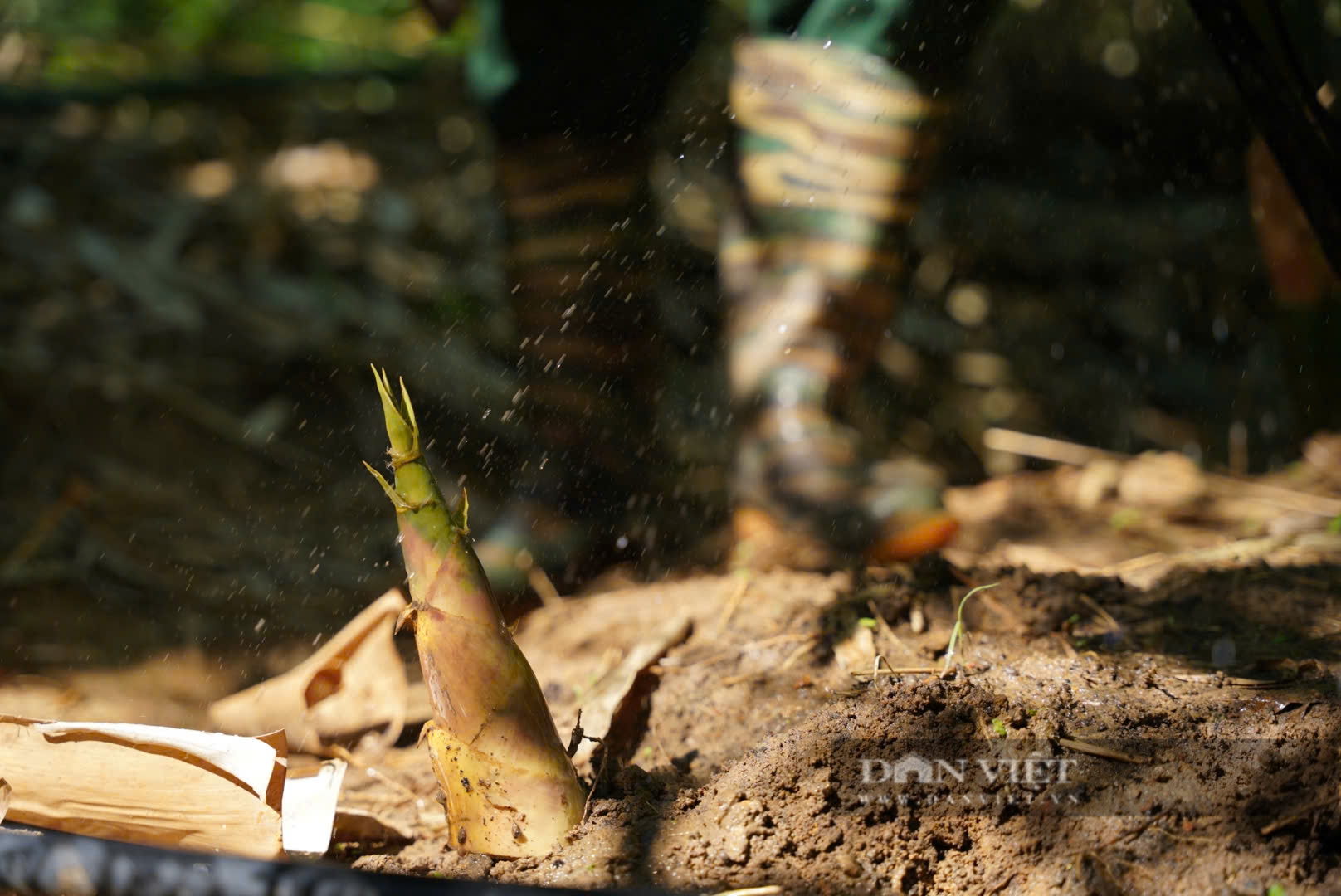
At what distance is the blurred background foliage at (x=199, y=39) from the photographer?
3852mm

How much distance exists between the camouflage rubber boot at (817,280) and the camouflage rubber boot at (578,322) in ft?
0.92

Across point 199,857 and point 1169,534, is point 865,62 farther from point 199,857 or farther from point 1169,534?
point 199,857

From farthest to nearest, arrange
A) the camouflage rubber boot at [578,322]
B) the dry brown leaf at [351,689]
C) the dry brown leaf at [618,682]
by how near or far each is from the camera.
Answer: the camouflage rubber boot at [578,322], the dry brown leaf at [351,689], the dry brown leaf at [618,682]

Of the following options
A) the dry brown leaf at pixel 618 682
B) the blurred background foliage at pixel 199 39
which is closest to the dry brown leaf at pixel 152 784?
the dry brown leaf at pixel 618 682

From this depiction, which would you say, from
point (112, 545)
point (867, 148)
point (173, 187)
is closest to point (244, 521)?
point (112, 545)

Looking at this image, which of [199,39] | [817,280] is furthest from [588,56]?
[199,39]

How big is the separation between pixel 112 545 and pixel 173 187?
1.78 m

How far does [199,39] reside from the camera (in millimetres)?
4102

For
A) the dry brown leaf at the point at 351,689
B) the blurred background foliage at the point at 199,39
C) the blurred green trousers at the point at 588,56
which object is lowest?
the dry brown leaf at the point at 351,689

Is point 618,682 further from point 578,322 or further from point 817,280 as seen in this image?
point 578,322

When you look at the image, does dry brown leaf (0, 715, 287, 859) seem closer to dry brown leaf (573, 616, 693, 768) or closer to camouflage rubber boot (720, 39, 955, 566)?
dry brown leaf (573, 616, 693, 768)

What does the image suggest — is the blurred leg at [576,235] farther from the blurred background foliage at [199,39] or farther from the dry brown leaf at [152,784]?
the blurred background foliage at [199,39]

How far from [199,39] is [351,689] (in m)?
3.49

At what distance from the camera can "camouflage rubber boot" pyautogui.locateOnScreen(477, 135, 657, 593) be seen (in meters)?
2.29
